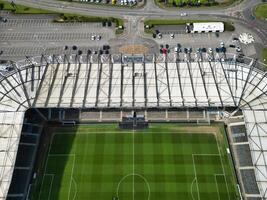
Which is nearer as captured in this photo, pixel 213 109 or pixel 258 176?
pixel 258 176

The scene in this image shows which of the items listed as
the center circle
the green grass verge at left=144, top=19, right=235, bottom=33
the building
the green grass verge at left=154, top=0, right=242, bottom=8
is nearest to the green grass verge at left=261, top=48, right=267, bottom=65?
the green grass verge at left=144, top=19, right=235, bottom=33

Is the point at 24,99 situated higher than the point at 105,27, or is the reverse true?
the point at 105,27

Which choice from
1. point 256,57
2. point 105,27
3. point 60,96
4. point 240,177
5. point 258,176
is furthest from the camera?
point 105,27

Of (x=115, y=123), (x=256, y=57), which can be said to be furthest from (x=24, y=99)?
(x=256, y=57)

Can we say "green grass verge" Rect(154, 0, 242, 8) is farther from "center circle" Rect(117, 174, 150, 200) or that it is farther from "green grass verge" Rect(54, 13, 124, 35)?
"center circle" Rect(117, 174, 150, 200)

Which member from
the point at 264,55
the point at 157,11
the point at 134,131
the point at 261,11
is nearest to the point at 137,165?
the point at 134,131

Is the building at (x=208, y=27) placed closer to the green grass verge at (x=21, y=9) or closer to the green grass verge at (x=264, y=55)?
the green grass verge at (x=264, y=55)

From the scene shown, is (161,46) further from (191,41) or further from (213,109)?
(213,109)
